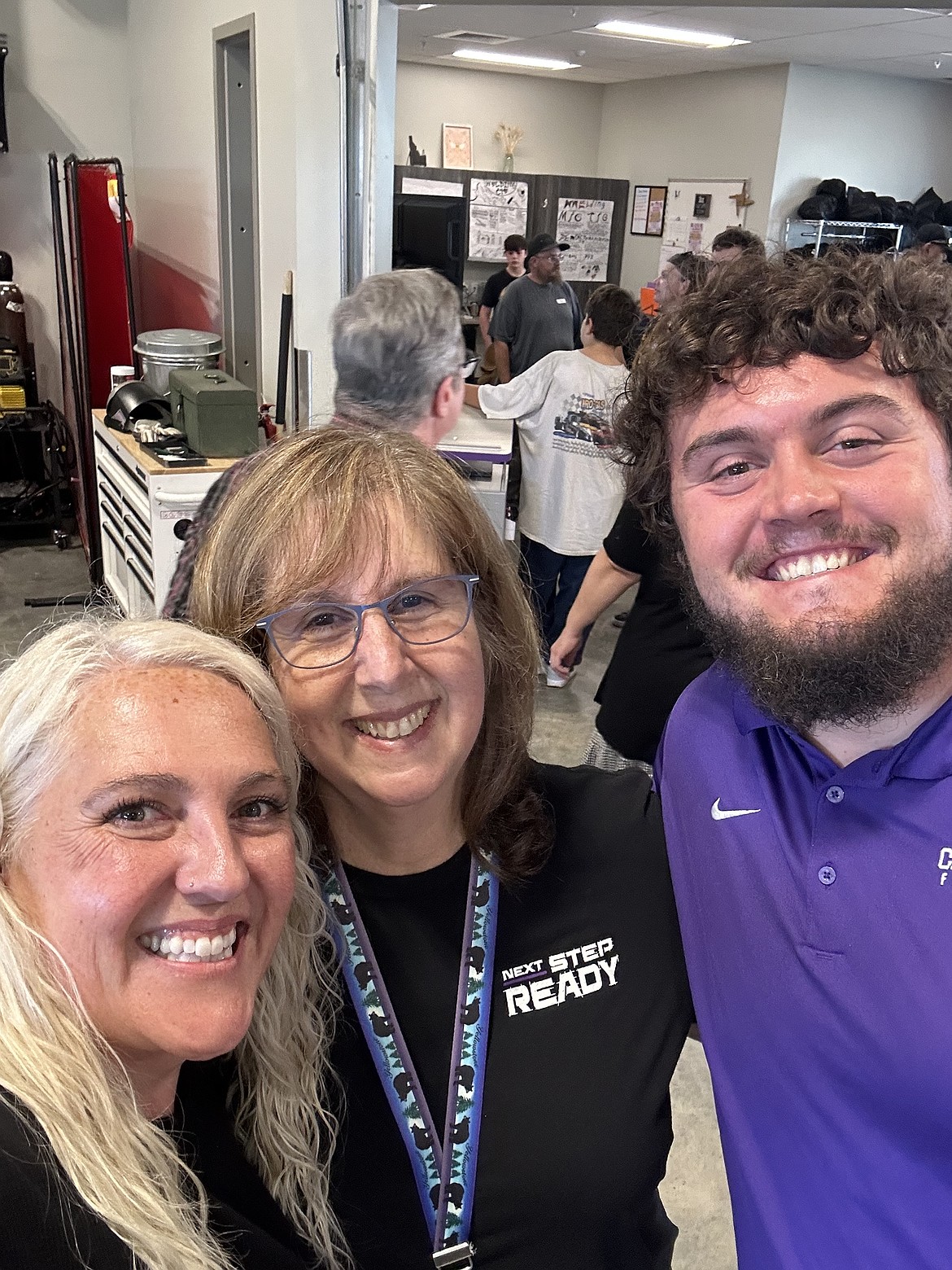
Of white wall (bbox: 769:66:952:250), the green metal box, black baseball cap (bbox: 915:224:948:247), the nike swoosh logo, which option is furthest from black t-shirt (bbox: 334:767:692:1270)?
white wall (bbox: 769:66:952:250)

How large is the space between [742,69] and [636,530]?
6.50m

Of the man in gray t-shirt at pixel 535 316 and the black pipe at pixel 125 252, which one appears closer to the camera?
the black pipe at pixel 125 252

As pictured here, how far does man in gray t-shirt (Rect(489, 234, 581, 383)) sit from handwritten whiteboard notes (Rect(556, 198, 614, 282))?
12.1 feet

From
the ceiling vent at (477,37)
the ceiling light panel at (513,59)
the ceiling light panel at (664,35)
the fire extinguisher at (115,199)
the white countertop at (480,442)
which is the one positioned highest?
the ceiling light panel at (513,59)

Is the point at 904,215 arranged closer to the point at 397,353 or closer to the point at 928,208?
the point at 928,208

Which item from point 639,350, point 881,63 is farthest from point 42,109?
point 639,350

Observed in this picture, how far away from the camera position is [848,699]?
115 cm

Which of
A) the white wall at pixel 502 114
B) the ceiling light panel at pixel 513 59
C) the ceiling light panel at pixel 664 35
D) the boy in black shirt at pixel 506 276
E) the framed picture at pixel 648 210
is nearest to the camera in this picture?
the ceiling light panel at pixel 664 35

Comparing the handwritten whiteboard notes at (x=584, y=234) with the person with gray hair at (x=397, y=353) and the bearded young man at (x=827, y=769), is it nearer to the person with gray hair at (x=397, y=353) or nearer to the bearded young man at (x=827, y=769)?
the person with gray hair at (x=397, y=353)

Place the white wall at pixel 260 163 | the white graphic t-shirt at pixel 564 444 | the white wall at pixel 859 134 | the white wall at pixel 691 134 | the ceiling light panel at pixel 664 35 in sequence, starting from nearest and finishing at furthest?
the white wall at pixel 260 163
the white graphic t-shirt at pixel 564 444
the ceiling light panel at pixel 664 35
the white wall at pixel 859 134
the white wall at pixel 691 134

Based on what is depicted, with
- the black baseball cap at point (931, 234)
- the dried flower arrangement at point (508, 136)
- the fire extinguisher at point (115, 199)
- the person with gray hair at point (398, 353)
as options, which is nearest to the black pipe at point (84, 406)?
the fire extinguisher at point (115, 199)

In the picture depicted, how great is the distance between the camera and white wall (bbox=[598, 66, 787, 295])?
757 centimetres

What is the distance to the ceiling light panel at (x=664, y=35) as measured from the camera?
6309 mm

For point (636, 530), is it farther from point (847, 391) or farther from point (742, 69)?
point (742, 69)
